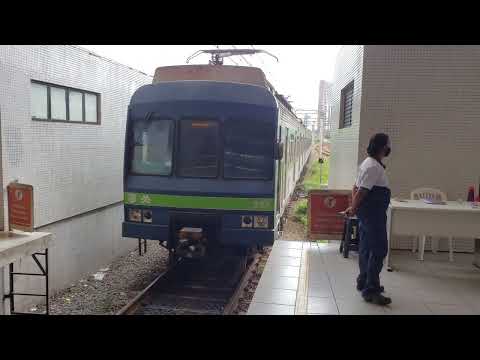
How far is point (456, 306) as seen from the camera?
4332 mm

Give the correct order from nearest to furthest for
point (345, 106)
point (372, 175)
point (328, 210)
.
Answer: point (372, 175), point (328, 210), point (345, 106)

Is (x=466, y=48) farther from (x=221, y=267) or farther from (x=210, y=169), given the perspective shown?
(x=221, y=267)

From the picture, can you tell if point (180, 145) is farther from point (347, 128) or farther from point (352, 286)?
point (347, 128)

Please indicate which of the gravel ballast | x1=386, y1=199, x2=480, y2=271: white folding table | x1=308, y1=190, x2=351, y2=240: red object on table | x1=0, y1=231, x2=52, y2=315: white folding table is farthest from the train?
x1=386, y1=199, x2=480, y2=271: white folding table

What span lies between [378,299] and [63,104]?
602 cm

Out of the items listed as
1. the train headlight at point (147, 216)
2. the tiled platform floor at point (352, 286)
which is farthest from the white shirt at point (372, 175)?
the train headlight at point (147, 216)

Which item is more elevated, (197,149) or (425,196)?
(197,149)

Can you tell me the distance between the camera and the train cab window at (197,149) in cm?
596

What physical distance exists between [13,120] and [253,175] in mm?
3459

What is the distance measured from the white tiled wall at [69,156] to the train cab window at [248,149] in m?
2.62

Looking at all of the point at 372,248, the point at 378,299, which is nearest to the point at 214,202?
the point at 372,248

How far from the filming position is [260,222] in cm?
589

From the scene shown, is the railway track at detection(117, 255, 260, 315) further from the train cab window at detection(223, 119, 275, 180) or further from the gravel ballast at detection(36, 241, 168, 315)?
the train cab window at detection(223, 119, 275, 180)

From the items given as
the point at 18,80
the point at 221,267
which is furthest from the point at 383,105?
the point at 18,80
